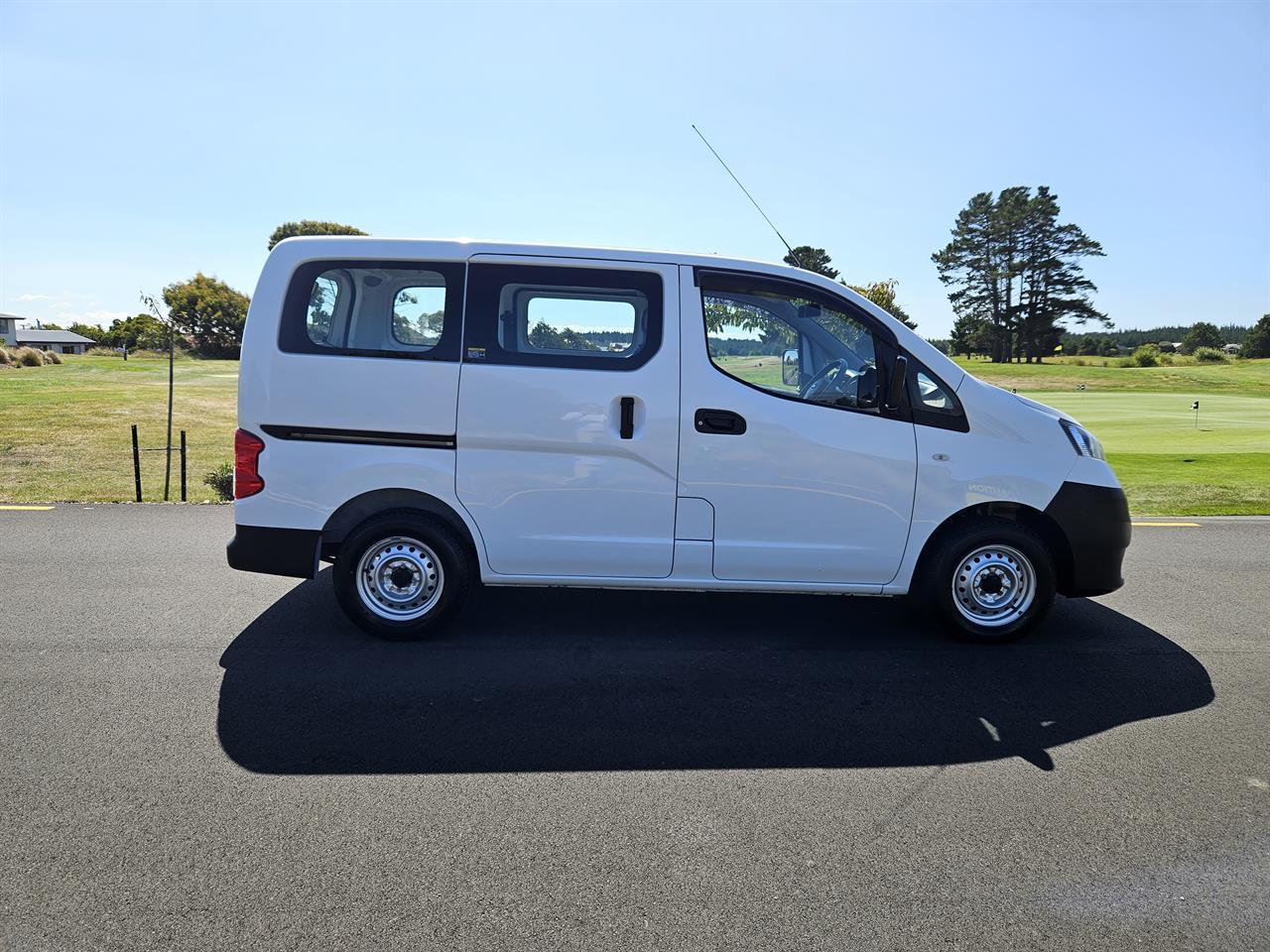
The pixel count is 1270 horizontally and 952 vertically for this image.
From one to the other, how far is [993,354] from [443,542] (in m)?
70.6

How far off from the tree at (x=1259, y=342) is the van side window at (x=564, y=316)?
67270mm

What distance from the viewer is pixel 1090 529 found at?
4.94 m

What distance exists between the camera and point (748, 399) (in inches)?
185

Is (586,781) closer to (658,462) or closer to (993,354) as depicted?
(658,462)

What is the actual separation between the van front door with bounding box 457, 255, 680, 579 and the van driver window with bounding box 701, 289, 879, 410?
0.28m

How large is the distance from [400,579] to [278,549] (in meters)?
0.68

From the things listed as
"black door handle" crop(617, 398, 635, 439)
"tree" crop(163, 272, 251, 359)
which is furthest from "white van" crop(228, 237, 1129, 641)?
"tree" crop(163, 272, 251, 359)

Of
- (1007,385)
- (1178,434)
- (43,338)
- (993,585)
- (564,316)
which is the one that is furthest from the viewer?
(43,338)

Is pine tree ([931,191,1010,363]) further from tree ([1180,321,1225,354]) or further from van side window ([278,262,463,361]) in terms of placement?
van side window ([278,262,463,361])

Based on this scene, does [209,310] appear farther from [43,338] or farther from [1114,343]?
[1114,343]

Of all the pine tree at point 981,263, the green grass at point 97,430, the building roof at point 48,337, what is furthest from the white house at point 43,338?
the pine tree at point 981,263

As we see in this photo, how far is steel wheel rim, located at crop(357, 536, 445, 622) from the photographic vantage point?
4828 millimetres

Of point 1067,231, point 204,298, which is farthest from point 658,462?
point 1067,231

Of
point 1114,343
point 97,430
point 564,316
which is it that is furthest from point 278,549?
point 1114,343
